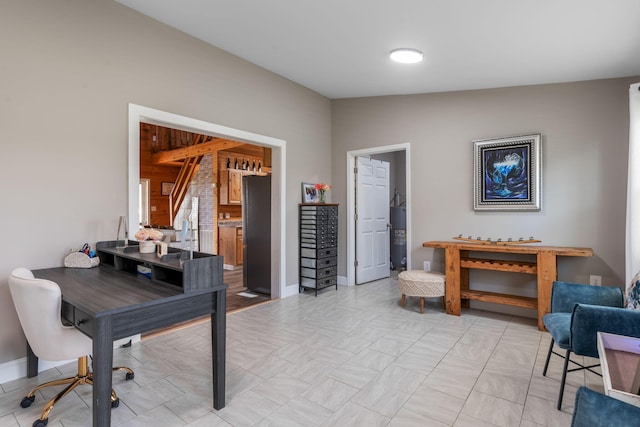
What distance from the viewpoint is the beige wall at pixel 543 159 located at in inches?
133

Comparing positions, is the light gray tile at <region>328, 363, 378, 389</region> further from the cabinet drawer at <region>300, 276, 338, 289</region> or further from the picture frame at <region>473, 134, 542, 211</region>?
the picture frame at <region>473, 134, 542, 211</region>

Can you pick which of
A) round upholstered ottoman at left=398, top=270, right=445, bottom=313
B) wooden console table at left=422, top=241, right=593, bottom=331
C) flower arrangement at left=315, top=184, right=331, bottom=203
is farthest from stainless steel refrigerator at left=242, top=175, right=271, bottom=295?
wooden console table at left=422, top=241, right=593, bottom=331

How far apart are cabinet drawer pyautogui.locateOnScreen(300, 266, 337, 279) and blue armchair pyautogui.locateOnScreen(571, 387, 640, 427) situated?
382 cm

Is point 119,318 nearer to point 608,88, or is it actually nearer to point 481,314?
point 481,314

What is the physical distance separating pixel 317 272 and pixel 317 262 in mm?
137

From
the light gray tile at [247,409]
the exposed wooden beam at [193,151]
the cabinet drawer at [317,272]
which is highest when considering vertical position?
the exposed wooden beam at [193,151]

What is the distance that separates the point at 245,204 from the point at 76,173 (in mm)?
2464

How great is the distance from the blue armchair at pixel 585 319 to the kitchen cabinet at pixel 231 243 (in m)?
5.41

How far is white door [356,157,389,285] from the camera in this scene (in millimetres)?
5316

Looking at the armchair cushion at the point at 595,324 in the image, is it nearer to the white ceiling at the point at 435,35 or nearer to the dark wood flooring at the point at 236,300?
the white ceiling at the point at 435,35

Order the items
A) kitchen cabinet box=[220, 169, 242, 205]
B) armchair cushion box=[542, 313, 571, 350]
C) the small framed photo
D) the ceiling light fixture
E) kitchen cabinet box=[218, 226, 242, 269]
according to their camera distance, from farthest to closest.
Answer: the small framed photo
kitchen cabinet box=[220, 169, 242, 205]
kitchen cabinet box=[218, 226, 242, 269]
the ceiling light fixture
armchair cushion box=[542, 313, 571, 350]

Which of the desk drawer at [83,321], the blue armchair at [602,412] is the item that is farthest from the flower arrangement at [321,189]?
the blue armchair at [602,412]

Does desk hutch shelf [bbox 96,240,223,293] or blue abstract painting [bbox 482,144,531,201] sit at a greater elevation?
blue abstract painting [bbox 482,144,531,201]

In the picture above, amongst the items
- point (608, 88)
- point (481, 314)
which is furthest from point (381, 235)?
point (608, 88)
